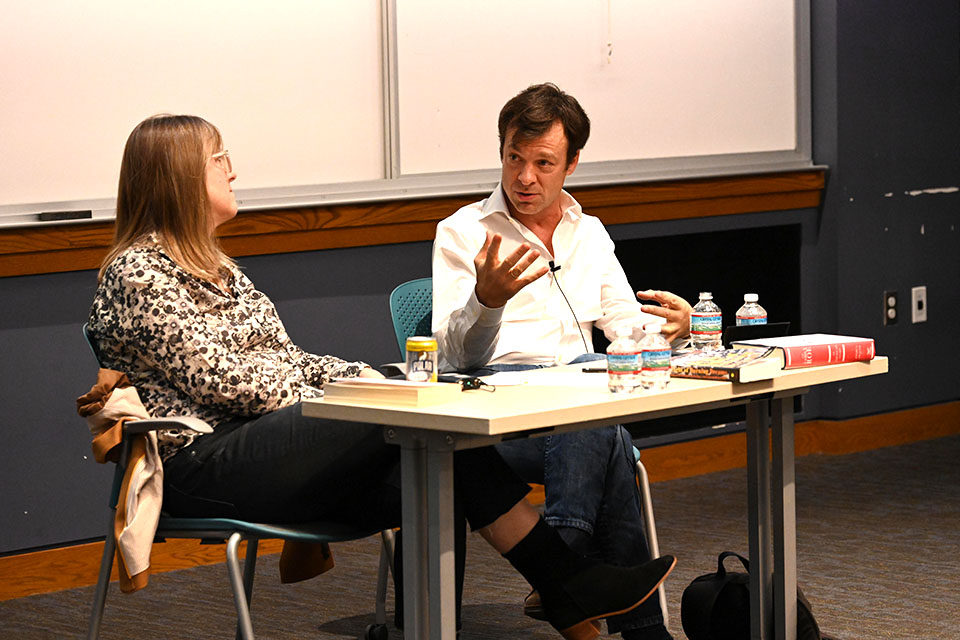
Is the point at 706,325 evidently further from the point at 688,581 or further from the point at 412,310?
the point at 688,581

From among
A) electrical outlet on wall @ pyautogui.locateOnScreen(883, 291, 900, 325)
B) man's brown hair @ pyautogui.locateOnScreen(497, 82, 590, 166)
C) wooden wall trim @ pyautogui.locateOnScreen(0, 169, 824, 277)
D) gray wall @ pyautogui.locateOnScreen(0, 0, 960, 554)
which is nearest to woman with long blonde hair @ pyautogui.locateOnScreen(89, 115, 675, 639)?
man's brown hair @ pyautogui.locateOnScreen(497, 82, 590, 166)

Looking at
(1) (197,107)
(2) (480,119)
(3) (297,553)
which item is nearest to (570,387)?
(3) (297,553)

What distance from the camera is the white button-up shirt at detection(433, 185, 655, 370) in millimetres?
3285

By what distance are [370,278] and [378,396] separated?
205cm

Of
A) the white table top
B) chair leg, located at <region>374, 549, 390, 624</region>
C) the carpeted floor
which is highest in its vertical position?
the white table top

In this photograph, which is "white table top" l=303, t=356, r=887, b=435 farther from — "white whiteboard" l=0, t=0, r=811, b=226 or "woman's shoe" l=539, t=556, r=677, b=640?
"white whiteboard" l=0, t=0, r=811, b=226

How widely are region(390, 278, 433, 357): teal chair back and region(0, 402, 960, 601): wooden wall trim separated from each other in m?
1.07

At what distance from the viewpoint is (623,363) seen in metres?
2.39

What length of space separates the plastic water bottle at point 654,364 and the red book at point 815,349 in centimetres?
29

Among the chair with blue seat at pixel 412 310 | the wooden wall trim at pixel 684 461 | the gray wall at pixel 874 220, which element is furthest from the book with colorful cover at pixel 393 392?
the gray wall at pixel 874 220

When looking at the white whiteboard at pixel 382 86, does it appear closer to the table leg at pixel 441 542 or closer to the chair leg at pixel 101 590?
the chair leg at pixel 101 590

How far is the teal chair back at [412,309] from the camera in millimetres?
3371

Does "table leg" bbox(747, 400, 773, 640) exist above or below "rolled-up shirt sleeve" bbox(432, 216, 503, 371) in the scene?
below

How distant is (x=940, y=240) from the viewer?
18.7ft
